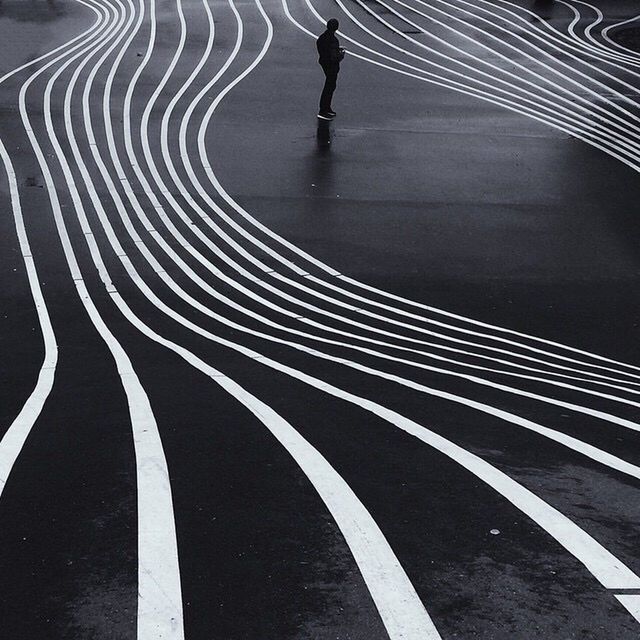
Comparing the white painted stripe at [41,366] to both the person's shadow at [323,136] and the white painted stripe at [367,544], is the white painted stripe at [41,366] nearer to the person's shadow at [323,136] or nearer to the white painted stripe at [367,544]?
the white painted stripe at [367,544]

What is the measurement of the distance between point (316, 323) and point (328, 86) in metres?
8.22

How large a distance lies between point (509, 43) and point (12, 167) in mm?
13558

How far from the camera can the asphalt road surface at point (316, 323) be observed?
3873 millimetres

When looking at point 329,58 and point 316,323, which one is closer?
point 316,323

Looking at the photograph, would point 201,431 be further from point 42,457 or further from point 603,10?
point 603,10

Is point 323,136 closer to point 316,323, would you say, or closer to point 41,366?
point 316,323

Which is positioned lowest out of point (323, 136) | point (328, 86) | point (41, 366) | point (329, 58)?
point (41, 366)

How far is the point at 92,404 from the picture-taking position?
6.73m

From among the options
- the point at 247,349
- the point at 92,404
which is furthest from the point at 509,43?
the point at 92,404

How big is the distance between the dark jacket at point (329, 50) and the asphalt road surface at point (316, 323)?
106cm

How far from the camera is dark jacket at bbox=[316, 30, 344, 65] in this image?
17.7 metres

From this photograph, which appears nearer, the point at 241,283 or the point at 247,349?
the point at 247,349

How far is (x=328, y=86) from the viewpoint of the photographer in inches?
684

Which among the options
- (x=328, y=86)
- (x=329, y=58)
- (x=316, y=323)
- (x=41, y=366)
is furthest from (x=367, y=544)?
(x=329, y=58)
